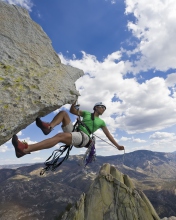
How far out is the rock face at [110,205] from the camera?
111ft

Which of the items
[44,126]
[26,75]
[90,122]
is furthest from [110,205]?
[26,75]

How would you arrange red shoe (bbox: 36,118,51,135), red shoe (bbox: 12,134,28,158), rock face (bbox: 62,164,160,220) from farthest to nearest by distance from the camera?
1. rock face (bbox: 62,164,160,220)
2. red shoe (bbox: 36,118,51,135)
3. red shoe (bbox: 12,134,28,158)

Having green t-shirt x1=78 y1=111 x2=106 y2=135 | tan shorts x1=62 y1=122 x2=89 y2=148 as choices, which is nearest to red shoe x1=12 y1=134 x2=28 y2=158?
tan shorts x1=62 y1=122 x2=89 y2=148

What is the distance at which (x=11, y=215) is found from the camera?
159375mm

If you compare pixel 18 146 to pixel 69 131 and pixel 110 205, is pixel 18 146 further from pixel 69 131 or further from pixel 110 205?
pixel 110 205

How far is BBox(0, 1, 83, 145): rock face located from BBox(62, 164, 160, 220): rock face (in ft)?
99.6

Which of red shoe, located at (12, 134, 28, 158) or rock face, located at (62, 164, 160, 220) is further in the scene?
rock face, located at (62, 164, 160, 220)

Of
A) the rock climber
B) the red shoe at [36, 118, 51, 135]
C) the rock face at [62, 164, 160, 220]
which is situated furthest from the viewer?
the rock face at [62, 164, 160, 220]

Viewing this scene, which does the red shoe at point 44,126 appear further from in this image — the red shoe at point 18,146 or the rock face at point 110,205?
the rock face at point 110,205

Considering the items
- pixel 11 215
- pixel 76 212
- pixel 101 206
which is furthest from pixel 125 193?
pixel 11 215

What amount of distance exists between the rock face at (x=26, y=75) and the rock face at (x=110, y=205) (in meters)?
30.4

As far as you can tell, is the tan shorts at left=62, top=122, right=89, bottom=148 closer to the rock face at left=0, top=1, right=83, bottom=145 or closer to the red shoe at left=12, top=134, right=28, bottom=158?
the rock face at left=0, top=1, right=83, bottom=145

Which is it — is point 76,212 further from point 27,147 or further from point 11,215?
point 11,215

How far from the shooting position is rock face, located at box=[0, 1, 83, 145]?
488 cm
